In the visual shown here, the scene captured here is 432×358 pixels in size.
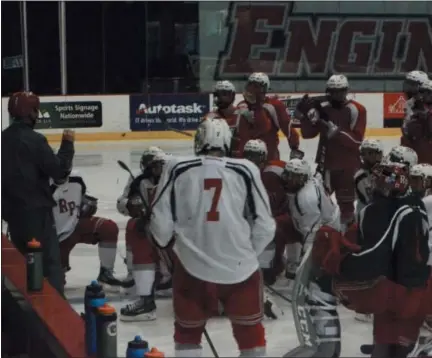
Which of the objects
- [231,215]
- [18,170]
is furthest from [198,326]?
[18,170]

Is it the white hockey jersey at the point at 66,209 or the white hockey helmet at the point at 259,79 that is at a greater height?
the white hockey helmet at the point at 259,79

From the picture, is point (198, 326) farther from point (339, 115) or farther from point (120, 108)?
point (120, 108)

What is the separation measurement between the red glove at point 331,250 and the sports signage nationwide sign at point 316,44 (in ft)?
28.7

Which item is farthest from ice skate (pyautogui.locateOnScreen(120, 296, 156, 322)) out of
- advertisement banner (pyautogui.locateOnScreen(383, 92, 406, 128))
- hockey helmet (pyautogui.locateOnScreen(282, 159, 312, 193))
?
advertisement banner (pyautogui.locateOnScreen(383, 92, 406, 128))

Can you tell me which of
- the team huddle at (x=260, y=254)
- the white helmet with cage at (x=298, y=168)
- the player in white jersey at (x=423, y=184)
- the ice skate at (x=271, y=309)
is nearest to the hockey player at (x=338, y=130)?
the white helmet with cage at (x=298, y=168)

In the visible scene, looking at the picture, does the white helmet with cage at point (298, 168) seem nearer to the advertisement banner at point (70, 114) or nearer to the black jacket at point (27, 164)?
the black jacket at point (27, 164)

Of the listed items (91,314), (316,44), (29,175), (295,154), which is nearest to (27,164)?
(29,175)

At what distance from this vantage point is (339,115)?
16.5 ft

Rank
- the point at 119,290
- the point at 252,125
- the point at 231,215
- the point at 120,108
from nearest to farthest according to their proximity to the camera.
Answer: the point at 231,215 < the point at 119,290 < the point at 252,125 < the point at 120,108

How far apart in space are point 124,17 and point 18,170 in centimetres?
778

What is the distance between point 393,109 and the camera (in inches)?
433

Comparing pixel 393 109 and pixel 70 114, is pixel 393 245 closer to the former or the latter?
pixel 70 114

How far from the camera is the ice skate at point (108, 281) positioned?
13.7 feet

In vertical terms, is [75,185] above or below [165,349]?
above
